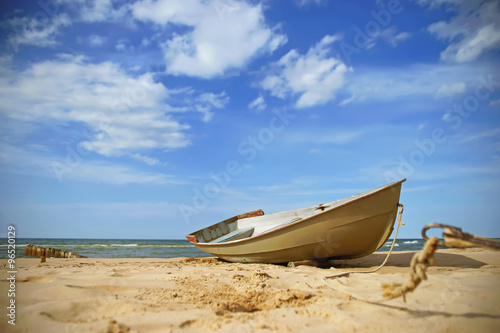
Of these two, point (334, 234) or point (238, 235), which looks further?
point (238, 235)

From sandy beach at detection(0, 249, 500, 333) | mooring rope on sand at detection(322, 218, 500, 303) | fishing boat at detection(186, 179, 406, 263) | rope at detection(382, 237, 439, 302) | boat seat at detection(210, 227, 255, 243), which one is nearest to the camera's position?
mooring rope on sand at detection(322, 218, 500, 303)

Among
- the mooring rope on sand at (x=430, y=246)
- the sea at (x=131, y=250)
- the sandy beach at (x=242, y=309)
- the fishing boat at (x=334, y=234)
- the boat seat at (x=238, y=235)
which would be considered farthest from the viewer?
the sea at (x=131, y=250)

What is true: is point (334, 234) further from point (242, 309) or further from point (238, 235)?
point (242, 309)

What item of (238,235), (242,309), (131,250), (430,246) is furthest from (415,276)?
(131,250)

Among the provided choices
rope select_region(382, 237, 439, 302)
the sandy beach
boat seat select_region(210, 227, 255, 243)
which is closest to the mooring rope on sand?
rope select_region(382, 237, 439, 302)

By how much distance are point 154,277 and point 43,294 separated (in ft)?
5.69

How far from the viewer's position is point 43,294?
10.1 ft

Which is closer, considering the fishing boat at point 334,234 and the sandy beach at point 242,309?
the sandy beach at point 242,309

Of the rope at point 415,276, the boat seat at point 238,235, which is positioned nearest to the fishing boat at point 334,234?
the boat seat at point 238,235

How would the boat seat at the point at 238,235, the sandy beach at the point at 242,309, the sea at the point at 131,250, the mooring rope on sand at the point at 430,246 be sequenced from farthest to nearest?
the sea at the point at 131,250 < the boat seat at the point at 238,235 < the sandy beach at the point at 242,309 < the mooring rope on sand at the point at 430,246

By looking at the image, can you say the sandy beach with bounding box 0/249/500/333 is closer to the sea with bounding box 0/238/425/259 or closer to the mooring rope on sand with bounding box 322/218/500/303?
the mooring rope on sand with bounding box 322/218/500/303

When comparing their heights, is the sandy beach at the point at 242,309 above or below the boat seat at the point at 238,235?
below

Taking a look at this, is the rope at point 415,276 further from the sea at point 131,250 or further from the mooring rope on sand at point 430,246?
the sea at point 131,250

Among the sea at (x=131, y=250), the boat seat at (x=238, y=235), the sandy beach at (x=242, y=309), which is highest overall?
the boat seat at (x=238, y=235)
